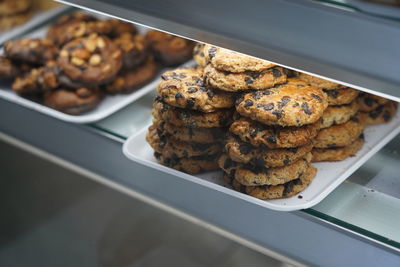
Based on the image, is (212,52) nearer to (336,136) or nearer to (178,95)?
(178,95)

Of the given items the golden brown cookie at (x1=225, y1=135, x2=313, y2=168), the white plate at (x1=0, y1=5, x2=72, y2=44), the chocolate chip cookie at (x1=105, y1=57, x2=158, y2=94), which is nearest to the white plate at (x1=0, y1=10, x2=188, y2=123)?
the chocolate chip cookie at (x1=105, y1=57, x2=158, y2=94)

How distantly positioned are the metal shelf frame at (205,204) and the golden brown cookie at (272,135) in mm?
167

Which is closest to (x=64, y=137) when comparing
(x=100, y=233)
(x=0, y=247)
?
(x=100, y=233)

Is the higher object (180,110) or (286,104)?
(286,104)

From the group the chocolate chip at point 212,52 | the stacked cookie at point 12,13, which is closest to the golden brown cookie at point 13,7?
the stacked cookie at point 12,13

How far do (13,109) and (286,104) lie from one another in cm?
98

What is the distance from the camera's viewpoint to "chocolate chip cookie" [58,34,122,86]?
6.16 feet

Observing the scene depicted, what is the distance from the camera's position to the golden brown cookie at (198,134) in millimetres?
1445

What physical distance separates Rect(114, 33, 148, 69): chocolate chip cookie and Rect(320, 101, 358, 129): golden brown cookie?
77 cm

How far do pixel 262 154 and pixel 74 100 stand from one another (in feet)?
2.52

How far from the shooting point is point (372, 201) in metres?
1.38

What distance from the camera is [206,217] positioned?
1539mm

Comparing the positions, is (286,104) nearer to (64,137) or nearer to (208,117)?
(208,117)

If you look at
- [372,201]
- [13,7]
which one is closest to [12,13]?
[13,7]
